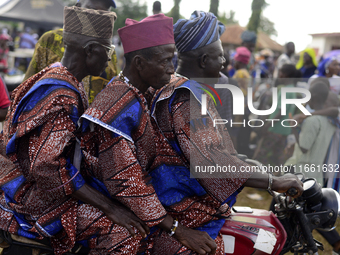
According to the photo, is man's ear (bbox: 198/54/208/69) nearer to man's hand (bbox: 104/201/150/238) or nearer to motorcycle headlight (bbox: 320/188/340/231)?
man's hand (bbox: 104/201/150/238)

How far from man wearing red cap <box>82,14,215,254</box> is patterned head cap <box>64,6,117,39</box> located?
0.18 metres

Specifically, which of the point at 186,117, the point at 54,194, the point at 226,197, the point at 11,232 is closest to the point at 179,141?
the point at 186,117

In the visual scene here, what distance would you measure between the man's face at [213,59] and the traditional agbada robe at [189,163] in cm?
19

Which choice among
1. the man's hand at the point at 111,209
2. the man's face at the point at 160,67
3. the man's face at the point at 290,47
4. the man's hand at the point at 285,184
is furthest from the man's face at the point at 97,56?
the man's face at the point at 290,47

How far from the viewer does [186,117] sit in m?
1.94

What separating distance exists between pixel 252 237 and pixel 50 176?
129 cm

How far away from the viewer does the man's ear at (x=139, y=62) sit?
6.20 ft

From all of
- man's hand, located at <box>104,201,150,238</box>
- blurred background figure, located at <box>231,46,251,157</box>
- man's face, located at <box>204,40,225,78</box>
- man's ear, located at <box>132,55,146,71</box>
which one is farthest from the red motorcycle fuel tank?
blurred background figure, located at <box>231,46,251,157</box>

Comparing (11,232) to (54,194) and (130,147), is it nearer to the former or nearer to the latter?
(54,194)

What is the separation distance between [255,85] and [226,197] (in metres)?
6.86

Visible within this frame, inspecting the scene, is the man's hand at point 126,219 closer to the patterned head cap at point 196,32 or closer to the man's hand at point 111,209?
the man's hand at point 111,209

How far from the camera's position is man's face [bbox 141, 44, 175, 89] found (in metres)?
1.88

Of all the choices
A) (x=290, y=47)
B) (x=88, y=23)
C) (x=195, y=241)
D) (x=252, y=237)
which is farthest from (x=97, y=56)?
(x=290, y=47)

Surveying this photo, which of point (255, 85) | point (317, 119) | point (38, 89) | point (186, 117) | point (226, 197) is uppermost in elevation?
point (38, 89)
